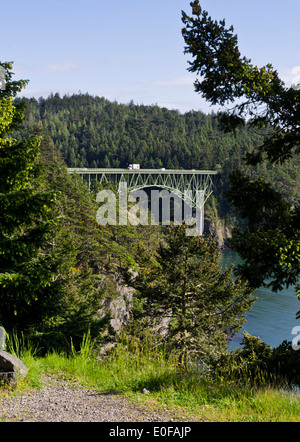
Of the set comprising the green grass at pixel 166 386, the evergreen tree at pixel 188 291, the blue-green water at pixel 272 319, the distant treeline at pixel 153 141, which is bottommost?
the blue-green water at pixel 272 319

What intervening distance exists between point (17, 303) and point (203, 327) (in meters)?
11.0

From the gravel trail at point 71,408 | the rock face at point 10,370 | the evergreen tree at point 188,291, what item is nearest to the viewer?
the gravel trail at point 71,408

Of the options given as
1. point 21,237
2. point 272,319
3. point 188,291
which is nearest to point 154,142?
point 272,319

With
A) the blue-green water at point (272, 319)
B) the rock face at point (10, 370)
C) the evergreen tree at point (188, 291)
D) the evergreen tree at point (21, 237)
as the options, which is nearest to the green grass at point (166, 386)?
the rock face at point (10, 370)

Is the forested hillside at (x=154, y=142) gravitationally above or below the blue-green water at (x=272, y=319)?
above

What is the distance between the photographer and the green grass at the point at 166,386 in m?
4.80

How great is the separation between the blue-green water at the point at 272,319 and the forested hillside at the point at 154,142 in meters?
58.3

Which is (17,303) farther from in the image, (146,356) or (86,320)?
(146,356)

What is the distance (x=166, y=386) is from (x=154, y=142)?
5160 inches

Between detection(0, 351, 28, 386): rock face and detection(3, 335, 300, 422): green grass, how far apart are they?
12 centimetres

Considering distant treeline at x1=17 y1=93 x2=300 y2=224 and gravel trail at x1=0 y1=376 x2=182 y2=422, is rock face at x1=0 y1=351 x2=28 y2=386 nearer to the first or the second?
gravel trail at x1=0 y1=376 x2=182 y2=422

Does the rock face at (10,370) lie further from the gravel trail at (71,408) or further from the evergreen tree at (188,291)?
the evergreen tree at (188,291)

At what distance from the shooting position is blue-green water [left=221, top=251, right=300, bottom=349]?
112 ft
